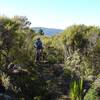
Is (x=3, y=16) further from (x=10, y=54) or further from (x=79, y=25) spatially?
(x=79, y=25)

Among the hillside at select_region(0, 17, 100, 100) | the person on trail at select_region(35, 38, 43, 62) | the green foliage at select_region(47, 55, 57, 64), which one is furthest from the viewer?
the green foliage at select_region(47, 55, 57, 64)

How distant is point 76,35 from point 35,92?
780 centimetres

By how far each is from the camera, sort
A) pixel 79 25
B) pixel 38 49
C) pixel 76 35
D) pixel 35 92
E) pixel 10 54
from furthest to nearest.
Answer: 1. pixel 79 25
2. pixel 76 35
3. pixel 38 49
4. pixel 10 54
5. pixel 35 92

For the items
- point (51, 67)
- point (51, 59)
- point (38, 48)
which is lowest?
point (51, 67)

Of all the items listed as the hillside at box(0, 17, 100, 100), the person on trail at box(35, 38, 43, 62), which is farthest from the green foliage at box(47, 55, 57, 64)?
the person on trail at box(35, 38, 43, 62)

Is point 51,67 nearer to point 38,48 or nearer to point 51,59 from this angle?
point 38,48

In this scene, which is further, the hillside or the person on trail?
the person on trail

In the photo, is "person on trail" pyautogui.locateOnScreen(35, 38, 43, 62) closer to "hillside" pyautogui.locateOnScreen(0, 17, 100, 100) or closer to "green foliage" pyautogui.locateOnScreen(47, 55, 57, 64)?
"hillside" pyautogui.locateOnScreen(0, 17, 100, 100)

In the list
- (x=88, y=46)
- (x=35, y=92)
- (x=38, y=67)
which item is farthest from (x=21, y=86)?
(x=88, y=46)

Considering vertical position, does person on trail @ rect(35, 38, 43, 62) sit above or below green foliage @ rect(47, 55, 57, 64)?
above

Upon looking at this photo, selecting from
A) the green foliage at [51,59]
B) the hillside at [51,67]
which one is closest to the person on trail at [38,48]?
the hillside at [51,67]

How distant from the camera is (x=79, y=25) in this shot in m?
24.4

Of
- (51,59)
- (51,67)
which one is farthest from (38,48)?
(51,59)

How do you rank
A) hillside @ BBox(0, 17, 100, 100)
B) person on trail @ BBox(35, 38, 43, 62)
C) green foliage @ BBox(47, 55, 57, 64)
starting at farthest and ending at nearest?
green foliage @ BBox(47, 55, 57, 64) < person on trail @ BBox(35, 38, 43, 62) < hillside @ BBox(0, 17, 100, 100)
